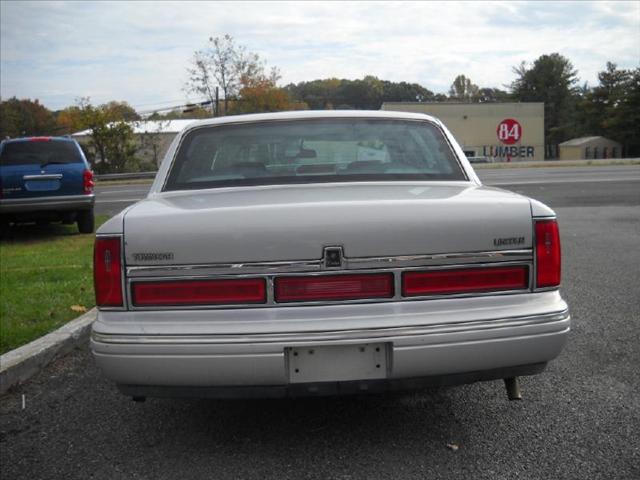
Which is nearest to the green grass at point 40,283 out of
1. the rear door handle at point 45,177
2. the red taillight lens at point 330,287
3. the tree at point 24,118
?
the rear door handle at point 45,177

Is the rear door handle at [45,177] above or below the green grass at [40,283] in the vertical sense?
above

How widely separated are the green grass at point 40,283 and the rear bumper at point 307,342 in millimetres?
Result: 2375

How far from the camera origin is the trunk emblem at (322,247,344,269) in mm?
2857

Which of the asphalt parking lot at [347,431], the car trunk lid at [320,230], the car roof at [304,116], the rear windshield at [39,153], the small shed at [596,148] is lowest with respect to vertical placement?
the small shed at [596,148]

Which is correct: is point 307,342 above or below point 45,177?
below

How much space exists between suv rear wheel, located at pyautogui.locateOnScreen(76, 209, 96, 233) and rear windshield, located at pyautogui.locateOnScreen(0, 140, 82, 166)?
872mm

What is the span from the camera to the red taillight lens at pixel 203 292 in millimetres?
2875

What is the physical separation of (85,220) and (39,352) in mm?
7387

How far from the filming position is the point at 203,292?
2.89 meters

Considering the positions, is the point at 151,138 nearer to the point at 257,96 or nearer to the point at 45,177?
the point at 257,96

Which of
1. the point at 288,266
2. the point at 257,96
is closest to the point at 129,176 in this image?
the point at 257,96

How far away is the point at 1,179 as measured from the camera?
10594mm

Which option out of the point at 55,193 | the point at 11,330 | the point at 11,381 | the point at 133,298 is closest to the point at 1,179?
the point at 55,193

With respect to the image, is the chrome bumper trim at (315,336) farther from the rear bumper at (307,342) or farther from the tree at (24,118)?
the tree at (24,118)
